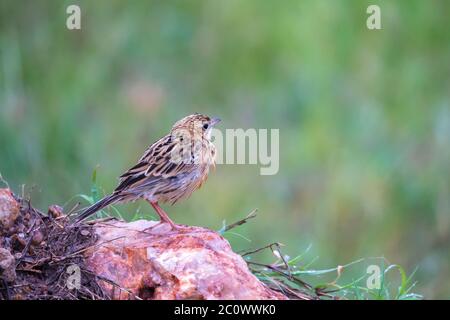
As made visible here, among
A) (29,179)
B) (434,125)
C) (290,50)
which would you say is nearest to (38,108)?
(29,179)

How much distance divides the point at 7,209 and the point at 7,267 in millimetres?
605

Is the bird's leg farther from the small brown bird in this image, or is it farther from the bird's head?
the bird's head

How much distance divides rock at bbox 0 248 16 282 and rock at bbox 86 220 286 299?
56 centimetres

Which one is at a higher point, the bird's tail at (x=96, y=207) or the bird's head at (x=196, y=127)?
the bird's head at (x=196, y=127)

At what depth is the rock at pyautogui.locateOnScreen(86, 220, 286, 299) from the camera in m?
6.46

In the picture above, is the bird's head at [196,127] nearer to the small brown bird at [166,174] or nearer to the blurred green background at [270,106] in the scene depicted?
the small brown bird at [166,174]

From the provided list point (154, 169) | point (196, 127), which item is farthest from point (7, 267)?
point (196, 127)

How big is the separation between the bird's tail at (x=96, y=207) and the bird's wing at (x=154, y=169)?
0.22 feet

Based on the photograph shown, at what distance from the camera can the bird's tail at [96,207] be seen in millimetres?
7191

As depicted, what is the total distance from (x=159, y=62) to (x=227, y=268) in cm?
909

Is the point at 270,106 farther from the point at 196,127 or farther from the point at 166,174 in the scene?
the point at 166,174

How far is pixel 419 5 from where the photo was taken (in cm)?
1460

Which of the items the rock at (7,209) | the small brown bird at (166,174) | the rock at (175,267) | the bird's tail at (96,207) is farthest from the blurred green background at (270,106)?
the rock at (175,267)

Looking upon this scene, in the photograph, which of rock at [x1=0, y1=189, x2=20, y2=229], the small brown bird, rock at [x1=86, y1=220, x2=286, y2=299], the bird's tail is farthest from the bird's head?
rock at [x1=0, y1=189, x2=20, y2=229]
